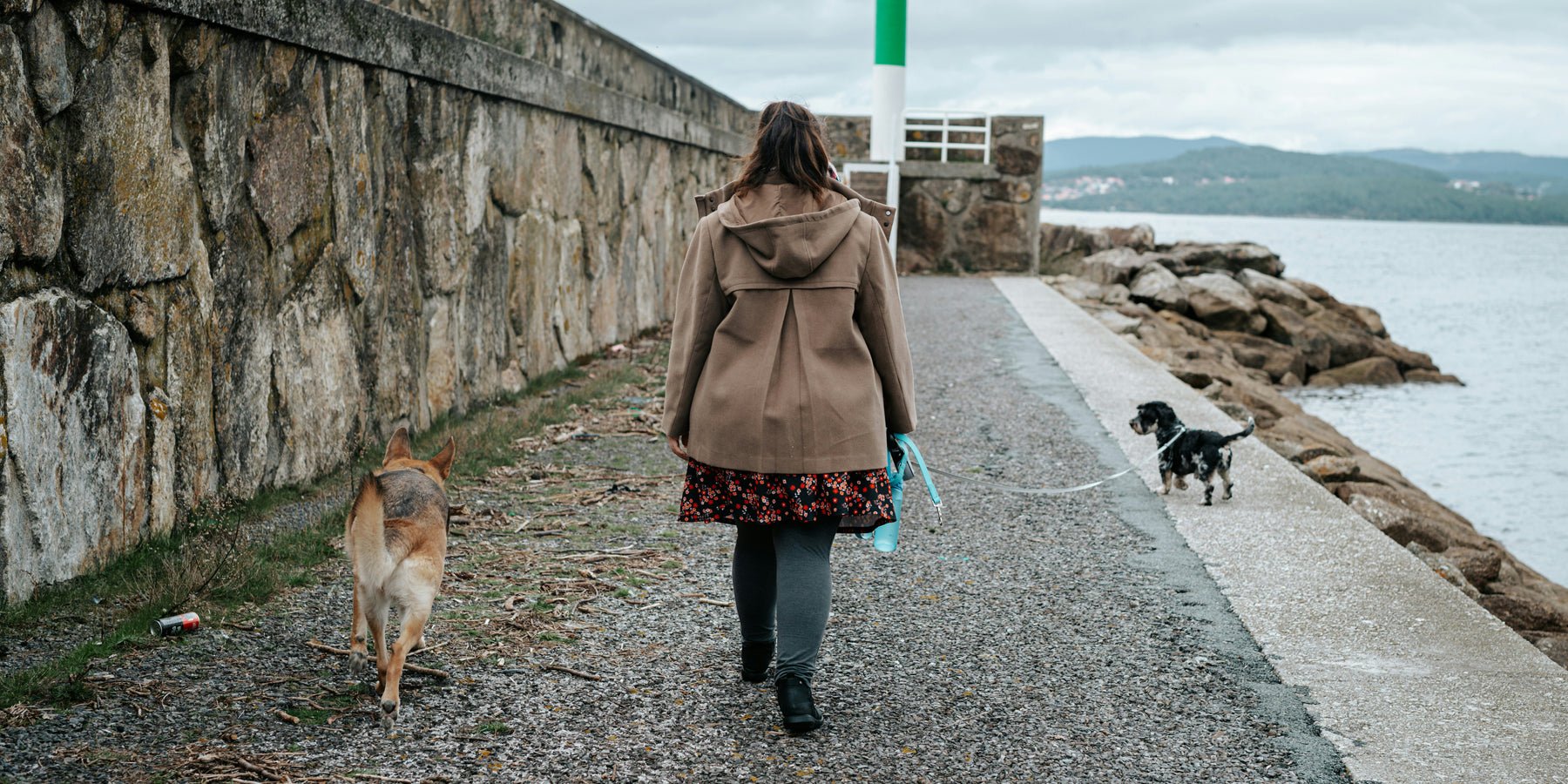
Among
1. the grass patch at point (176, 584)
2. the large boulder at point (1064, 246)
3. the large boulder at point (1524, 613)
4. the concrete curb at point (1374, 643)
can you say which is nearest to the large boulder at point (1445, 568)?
the large boulder at point (1524, 613)

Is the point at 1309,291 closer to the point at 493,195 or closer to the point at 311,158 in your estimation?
the point at 493,195

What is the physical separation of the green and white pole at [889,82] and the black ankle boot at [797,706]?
19.4m

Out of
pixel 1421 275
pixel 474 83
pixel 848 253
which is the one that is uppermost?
pixel 474 83

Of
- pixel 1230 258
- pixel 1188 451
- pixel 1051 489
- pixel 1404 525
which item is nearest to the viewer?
pixel 1188 451

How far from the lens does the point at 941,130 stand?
2370 centimetres

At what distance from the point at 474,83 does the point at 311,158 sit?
6.68ft

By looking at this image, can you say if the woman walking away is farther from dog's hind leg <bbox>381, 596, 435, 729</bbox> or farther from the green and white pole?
the green and white pole

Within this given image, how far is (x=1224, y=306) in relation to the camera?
23.0 meters

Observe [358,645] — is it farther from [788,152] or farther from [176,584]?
[788,152]

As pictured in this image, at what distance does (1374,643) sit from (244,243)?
4422mm

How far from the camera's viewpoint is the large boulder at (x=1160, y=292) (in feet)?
74.8

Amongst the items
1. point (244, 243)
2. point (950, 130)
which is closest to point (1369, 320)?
point (950, 130)

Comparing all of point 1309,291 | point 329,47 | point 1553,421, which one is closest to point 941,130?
point 1309,291

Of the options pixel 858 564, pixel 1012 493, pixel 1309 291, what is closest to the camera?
pixel 858 564
